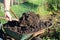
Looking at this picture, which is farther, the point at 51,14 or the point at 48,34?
the point at 51,14

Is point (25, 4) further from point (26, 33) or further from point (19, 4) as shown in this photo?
point (26, 33)

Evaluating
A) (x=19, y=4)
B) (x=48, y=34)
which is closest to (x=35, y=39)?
(x=48, y=34)

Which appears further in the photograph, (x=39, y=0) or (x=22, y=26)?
(x=39, y=0)

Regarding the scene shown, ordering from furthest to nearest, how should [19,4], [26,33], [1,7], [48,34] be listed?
1. [19,4]
2. [1,7]
3. [48,34]
4. [26,33]

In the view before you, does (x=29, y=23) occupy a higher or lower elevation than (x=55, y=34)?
higher

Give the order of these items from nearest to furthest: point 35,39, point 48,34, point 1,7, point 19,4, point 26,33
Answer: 1. point 26,33
2. point 35,39
3. point 48,34
4. point 1,7
5. point 19,4

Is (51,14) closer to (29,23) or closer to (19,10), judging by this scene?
(19,10)

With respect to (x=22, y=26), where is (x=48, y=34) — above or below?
below

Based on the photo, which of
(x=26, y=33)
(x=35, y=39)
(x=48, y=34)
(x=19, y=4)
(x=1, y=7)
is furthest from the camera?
(x=19, y=4)

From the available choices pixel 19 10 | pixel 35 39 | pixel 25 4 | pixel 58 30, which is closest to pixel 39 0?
pixel 25 4
